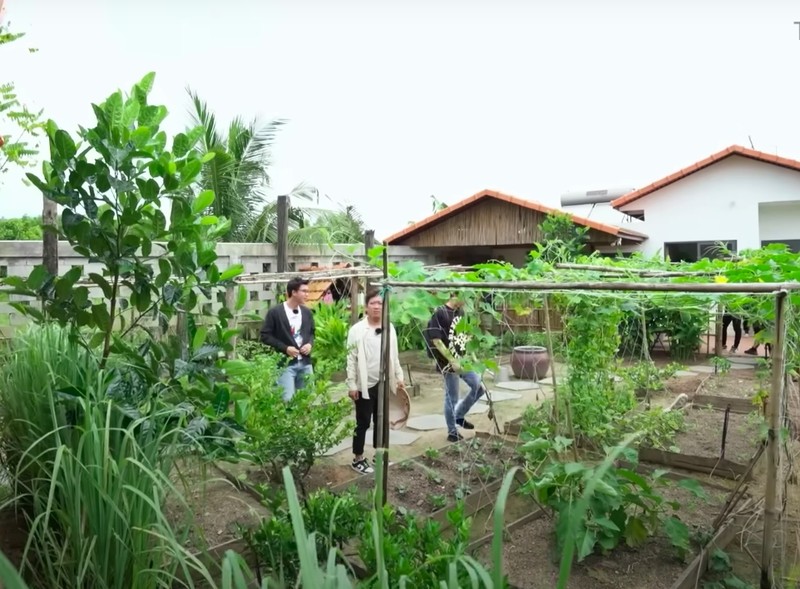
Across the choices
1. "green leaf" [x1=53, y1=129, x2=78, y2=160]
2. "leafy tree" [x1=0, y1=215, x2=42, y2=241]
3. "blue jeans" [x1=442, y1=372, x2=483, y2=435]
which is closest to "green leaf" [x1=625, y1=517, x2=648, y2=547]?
"blue jeans" [x1=442, y1=372, x2=483, y2=435]

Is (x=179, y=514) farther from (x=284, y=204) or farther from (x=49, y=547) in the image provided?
(x=284, y=204)

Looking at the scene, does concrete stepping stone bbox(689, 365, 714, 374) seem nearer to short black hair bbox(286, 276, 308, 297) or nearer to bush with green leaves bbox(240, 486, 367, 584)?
short black hair bbox(286, 276, 308, 297)

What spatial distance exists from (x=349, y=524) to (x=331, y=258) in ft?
23.4

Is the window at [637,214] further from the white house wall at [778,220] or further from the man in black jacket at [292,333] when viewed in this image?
the man in black jacket at [292,333]

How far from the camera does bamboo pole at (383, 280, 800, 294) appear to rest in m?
2.78

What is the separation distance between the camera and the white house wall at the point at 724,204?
473 inches

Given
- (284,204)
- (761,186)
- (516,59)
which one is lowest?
(284,204)

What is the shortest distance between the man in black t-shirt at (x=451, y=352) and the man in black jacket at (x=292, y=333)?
3.77ft

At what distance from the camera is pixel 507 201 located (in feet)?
41.9

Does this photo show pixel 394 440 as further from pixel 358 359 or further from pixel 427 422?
pixel 358 359

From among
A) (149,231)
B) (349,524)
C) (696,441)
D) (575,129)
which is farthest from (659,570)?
(575,129)

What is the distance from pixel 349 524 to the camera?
2777 mm

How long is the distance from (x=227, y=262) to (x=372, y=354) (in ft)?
12.3

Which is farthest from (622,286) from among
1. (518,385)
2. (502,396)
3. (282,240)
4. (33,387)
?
(282,240)
